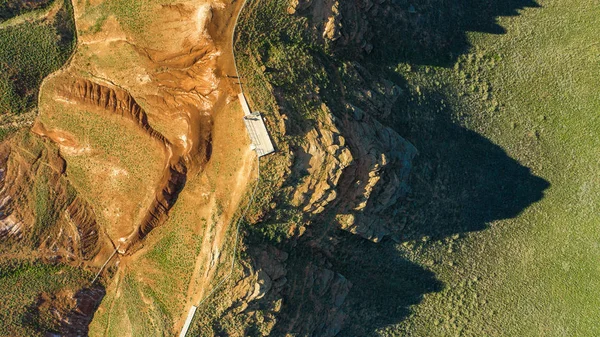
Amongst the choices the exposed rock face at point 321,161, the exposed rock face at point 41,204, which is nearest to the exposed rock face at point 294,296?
the exposed rock face at point 321,161

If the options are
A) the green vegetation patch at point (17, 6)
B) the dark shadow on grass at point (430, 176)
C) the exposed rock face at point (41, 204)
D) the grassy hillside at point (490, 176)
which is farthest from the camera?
the grassy hillside at point (490, 176)

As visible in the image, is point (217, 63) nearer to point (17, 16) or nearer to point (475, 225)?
point (17, 16)

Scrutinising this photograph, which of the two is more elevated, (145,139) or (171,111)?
(171,111)

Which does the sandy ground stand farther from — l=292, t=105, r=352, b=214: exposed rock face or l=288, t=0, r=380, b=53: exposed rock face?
l=288, t=0, r=380, b=53: exposed rock face

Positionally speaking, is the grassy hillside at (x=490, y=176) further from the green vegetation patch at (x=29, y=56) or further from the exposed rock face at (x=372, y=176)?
the green vegetation patch at (x=29, y=56)

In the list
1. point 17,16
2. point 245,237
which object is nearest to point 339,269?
point 245,237

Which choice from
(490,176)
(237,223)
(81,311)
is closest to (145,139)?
(237,223)

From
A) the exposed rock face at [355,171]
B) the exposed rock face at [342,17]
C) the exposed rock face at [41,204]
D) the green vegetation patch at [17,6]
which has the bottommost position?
the exposed rock face at [41,204]

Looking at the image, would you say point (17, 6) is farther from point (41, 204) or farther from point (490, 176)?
A: point (490, 176)

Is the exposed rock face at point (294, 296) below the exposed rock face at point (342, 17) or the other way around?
below

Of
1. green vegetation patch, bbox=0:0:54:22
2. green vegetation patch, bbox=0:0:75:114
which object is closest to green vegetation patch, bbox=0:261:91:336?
green vegetation patch, bbox=0:0:75:114

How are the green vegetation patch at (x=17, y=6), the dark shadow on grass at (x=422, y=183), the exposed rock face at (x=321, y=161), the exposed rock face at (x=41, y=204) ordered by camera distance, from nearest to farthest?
the exposed rock face at (x=321, y=161)
the exposed rock face at (x=41, y=204)
the green vegetation patch at (x=17, y=6)
the dark shadow on grass at (x=422, y=183)
